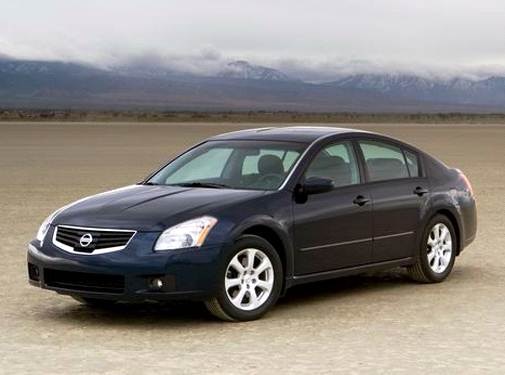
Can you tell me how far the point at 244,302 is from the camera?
28.7ft

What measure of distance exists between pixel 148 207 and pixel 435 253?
10.8ft

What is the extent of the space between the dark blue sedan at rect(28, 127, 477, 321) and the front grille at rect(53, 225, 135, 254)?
0.01 meters

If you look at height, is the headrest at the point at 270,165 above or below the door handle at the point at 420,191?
above

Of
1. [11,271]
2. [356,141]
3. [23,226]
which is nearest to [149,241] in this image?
[356,141]

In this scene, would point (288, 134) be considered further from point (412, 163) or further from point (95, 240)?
point (95, 240)

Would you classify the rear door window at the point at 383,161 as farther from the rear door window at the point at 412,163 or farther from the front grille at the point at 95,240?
the front grille at the point at 95,240

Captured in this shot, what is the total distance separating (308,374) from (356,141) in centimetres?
370

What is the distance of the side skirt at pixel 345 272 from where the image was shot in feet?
29.9

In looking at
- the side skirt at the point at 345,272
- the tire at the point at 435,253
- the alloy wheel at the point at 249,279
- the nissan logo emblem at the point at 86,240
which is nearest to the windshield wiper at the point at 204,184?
the alloy wheel at the point at 249,279

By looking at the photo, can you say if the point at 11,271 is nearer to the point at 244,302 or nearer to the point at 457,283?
the point at 244,302

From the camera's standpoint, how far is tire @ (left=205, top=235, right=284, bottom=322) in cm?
851

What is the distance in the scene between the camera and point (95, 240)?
841 cm

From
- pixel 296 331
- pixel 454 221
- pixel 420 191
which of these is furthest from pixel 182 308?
pixel 454 221

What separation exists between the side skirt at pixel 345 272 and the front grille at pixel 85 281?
59.1 inches
